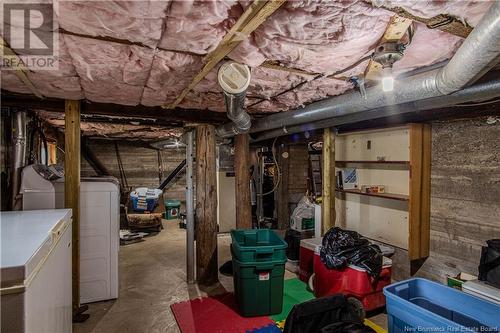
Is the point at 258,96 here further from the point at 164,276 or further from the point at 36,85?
the point at 164,276

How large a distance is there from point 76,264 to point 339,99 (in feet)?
9.10

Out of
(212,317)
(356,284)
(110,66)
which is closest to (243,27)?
(110,66)

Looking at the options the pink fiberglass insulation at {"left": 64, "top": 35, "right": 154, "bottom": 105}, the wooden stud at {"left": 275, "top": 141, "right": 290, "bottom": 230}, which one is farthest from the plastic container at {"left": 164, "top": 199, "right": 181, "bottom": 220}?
the pink fiberglass insulation at {"left": 64, "top": 35, "right": 154, "bottom": 105}

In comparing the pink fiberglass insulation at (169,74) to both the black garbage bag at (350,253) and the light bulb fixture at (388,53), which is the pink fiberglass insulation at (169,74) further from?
the black garbage bag at (350,253)

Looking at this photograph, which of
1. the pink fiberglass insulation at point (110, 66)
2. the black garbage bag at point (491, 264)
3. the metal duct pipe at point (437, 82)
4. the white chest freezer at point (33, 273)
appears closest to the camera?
the white chest freezer at point (33, 273)

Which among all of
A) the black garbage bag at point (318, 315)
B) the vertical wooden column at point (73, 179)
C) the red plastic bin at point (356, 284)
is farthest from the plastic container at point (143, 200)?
the black garbage bag at point (318, 315)

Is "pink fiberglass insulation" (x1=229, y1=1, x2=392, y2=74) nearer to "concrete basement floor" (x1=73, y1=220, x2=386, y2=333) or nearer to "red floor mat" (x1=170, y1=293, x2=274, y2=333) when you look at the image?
"red floor mat" (x1=170, y1=293, x2=274, y2=333)

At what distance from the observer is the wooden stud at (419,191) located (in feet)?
9.51

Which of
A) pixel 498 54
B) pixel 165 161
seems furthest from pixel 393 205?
pixel 165 161

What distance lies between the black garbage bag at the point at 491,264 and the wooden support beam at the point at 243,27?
7.71 feet

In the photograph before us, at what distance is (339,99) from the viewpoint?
7.78 feet

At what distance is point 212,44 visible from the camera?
1492 millimetres

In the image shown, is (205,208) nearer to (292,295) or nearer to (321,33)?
(292,295)

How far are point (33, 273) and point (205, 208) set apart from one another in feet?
8.01
